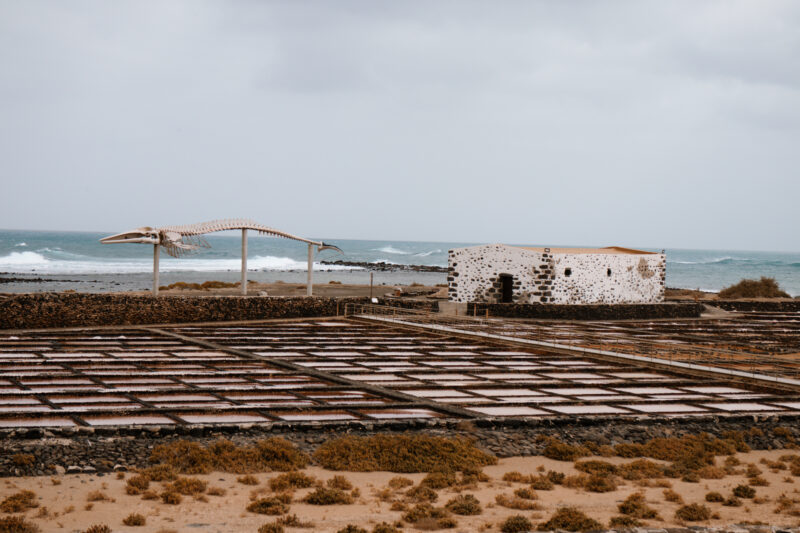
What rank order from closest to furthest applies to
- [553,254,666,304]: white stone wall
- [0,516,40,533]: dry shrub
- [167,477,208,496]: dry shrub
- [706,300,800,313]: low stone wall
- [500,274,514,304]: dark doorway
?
[0,516,40,533]: dry shrub
[167,477,208,496]: dry shrub
[553,254,666,304]: white stone wall
[500,274,514,304]: dark doorway
[706,300,800,313]: low stone wall

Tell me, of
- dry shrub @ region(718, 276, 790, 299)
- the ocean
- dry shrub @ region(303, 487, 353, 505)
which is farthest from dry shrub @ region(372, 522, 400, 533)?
the ocean

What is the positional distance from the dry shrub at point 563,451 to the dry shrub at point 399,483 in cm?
209

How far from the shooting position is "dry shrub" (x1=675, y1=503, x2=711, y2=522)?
763 centimetres

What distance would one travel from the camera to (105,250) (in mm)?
98438

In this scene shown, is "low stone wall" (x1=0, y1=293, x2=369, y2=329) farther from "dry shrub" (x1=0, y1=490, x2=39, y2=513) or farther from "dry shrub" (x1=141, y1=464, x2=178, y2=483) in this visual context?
"dry shrub" (x1=0, y1=490, x2=39, y2=513)

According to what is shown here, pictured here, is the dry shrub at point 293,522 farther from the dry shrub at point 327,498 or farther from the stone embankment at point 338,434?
the stone embankment at point 338,434

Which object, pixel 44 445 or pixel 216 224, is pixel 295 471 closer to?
pixel 44 445

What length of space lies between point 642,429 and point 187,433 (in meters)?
5.91

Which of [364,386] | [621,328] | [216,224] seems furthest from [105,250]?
[364,386]

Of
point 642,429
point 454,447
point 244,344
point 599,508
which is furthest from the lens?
point 244,344

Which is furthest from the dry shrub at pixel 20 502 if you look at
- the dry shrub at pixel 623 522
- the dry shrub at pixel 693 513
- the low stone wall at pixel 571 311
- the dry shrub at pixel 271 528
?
the low stone wall at pixel 571 311

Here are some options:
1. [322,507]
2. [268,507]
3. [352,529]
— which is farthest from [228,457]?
[352,529]

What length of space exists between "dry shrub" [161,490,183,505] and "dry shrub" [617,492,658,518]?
430 cm

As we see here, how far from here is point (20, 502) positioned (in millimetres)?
7391
